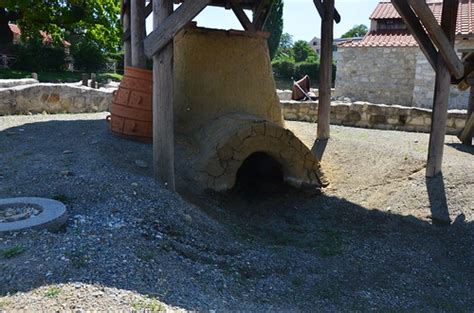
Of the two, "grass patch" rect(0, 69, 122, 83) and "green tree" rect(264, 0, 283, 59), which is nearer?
"grass patch" rect(0, 69, 122, 83)

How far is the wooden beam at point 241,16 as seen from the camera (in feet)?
30.0

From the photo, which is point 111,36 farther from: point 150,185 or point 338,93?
point 150,185

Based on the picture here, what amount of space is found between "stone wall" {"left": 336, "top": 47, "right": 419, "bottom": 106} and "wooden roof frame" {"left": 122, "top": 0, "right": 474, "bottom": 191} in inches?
372

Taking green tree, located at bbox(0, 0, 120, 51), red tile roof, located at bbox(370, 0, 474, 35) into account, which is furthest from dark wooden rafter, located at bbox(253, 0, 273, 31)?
green tree, located at bbox(0, 0, 120, 51)

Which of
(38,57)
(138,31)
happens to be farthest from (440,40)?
(38,57)

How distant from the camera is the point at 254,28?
30.1 feet

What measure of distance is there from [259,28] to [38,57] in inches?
745

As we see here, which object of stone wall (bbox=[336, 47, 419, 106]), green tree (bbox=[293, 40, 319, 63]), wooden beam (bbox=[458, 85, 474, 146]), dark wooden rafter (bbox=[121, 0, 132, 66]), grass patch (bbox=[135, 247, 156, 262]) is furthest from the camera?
green tree (bbox=[293, 40, 319, 63])

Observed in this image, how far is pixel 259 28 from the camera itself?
30.9ft

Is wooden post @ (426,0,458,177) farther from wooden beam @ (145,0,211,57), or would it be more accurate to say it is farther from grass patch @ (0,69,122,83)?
grass patch @ (0,69,122,83)

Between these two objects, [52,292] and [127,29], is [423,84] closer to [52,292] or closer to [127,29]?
[127,29]

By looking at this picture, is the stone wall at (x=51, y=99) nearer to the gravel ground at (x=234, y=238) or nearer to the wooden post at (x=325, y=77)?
the gravel ground at (x=234, y=238)

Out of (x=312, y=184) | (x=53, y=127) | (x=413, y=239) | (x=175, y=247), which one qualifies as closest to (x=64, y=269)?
(x=175, y=247)

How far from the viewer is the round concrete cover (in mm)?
3277
